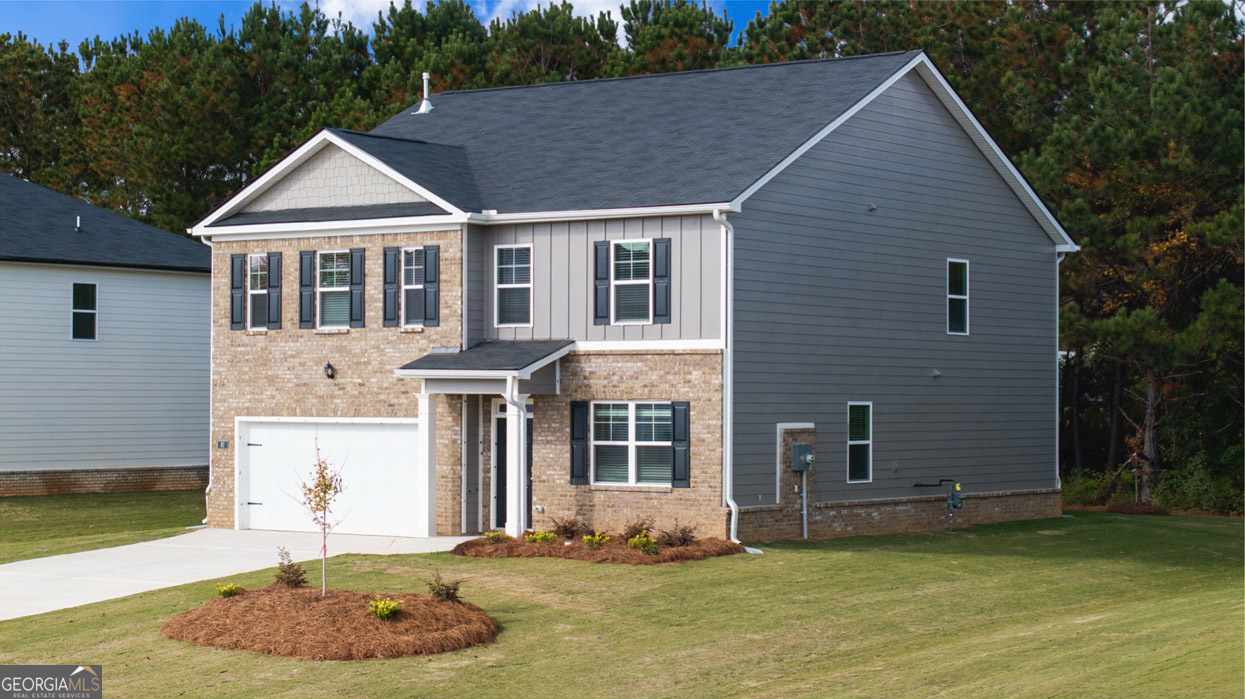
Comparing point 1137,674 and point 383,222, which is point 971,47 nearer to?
point 383,222

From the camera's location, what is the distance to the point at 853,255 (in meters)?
23.0

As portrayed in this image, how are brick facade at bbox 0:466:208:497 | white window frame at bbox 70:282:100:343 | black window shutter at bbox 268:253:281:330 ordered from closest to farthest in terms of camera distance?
black window shutter at bbox 268:253:281:330
brick facade at bbox 0:466:208:497
white window frame at bbox 70:282:100:343

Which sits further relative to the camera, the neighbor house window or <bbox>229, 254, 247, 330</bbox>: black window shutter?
<bbox>229, 254, 247, 330</bbox>: black window shutter

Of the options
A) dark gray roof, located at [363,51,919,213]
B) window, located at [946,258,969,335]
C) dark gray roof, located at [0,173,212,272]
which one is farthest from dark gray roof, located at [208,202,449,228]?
dark gray roof, located at [0,173,212,272]

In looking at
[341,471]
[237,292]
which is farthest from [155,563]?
[237,292]

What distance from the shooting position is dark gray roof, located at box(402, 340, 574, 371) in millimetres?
20828

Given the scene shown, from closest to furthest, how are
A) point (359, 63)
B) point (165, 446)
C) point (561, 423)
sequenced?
point (561, 423)
point (165, 446)
point (359, 63)

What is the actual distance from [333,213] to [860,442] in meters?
9.70

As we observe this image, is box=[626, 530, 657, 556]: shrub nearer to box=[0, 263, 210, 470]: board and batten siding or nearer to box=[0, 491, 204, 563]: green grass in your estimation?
box=[0, 491, 204, 563]: green grass

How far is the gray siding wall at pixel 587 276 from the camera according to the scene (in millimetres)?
20719

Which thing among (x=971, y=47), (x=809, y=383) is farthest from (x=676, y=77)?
(x=971, y=47)

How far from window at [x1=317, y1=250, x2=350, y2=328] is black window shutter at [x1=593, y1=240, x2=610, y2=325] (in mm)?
4504

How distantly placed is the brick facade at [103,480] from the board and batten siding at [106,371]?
162 millimetres

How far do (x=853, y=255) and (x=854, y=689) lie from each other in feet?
40.1
